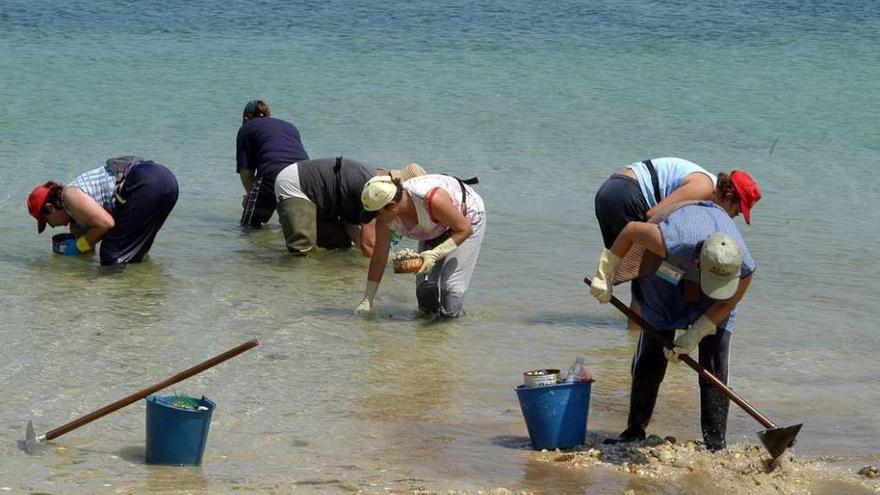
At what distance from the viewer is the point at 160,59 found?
2070 cm

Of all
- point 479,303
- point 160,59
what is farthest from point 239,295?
point 160,59

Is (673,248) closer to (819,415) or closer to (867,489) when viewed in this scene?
(867,489)

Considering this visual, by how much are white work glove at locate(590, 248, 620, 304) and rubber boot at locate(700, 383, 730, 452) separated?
0.58m

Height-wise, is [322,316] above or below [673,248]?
below

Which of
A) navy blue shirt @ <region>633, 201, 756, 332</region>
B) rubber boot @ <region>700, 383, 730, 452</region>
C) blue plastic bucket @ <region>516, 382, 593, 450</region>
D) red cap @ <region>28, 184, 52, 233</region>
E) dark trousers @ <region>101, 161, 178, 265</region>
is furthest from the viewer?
dark trousers @ <region>101, 161, 178, 265</region>

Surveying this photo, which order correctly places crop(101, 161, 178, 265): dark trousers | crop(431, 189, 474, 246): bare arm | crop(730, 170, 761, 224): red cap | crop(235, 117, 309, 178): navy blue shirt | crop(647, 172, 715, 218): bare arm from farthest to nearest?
crop(235, 117, 309, 178): navy blue shirt → crop(101, 161, 178, 265): dark trousers → crop(431, 189, 474, 246): bare arm → crop(647, 172, 715, 218): bare arm → crop(730, 170, 761, 224): red cap

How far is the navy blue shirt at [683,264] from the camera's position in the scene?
224 inches

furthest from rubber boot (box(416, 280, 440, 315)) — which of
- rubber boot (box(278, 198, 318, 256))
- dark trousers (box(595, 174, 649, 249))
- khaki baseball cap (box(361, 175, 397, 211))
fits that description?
rubber boot (box(278, 198, 318, 256))

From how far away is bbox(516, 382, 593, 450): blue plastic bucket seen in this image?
19.6 feet

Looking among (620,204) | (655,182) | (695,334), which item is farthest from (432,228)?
(695,334)

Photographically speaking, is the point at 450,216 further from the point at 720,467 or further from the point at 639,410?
the point at 720,467

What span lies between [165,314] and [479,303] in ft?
6.71

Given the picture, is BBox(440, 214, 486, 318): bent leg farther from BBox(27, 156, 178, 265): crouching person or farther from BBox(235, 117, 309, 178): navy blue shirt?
BBox(235, 117, 309, 178): navy blue shirt

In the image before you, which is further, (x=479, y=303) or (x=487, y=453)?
(x=479, y=303)
